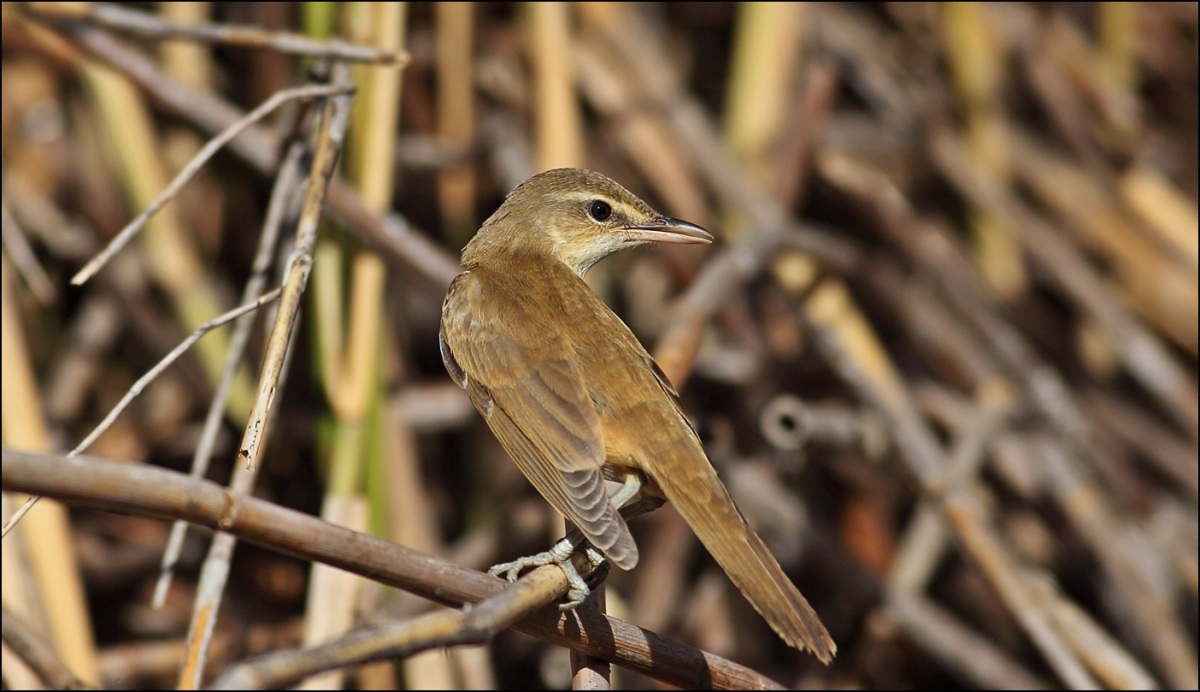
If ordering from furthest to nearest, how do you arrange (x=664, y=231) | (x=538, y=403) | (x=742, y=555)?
(x=664, y=231)
(x=538, y=403)
(x=742, y=555)

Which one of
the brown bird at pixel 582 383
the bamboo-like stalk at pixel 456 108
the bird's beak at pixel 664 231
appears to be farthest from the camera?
the bamboo-like stalk at pixel 456 108

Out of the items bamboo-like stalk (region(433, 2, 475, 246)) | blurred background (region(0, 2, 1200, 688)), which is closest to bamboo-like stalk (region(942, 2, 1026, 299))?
blurred background (region(0, 2, 1200, 688))

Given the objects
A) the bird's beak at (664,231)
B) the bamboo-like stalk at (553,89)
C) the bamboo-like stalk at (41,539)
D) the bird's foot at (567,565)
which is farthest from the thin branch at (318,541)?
the bamboo-like stalk at (553,89)

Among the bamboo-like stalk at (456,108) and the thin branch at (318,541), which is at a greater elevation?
the bamboo-like stalk at (456,108)

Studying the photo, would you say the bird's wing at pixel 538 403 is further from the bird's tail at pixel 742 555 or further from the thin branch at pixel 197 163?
the thin branch at pixel 197 163

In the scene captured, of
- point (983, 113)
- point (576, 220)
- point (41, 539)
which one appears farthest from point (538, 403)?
point (983, 113)

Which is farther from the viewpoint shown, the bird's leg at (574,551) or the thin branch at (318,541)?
the bird's leg at (574,551)

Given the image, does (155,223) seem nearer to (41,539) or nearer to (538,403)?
(41,539)

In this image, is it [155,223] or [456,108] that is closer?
[155,223]
